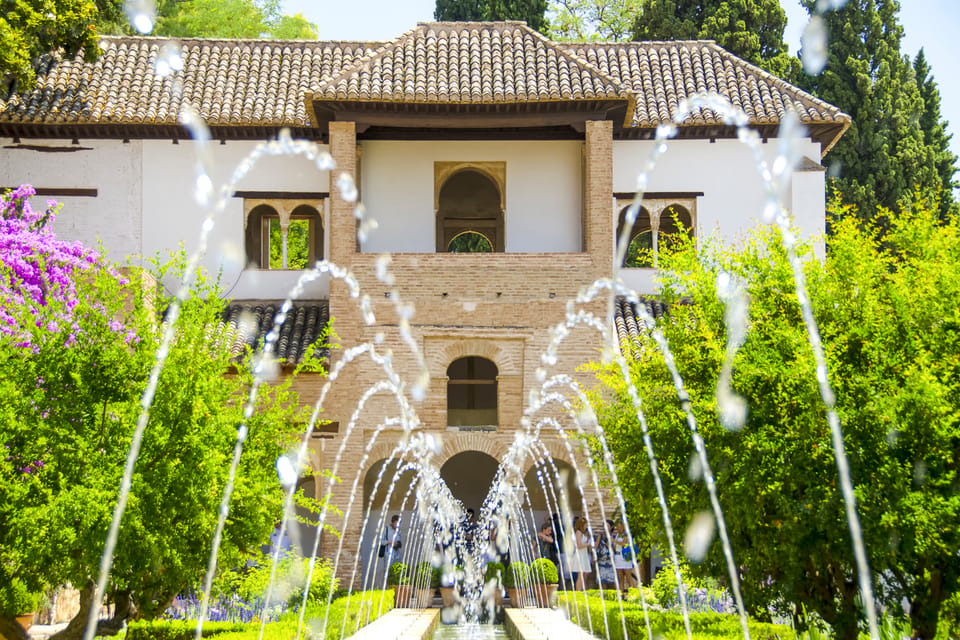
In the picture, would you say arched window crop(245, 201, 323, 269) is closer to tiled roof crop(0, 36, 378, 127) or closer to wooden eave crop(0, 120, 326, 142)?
wooden eave crop(0, 120, 326, 142)

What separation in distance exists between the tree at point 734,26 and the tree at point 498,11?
4213 mm

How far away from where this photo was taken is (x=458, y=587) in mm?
19109

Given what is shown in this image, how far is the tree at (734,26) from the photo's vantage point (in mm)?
32844

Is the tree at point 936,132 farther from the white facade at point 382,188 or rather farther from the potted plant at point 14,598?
the potted plant at point 14,598

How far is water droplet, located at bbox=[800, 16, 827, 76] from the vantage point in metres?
33.9

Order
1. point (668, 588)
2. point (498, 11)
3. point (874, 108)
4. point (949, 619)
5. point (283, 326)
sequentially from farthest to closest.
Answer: point (498, 11)
point (874, 108)
point (283, 326)
point (668, 588)
point (949, 619)

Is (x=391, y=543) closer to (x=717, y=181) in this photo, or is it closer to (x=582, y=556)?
(x=582, y=556)

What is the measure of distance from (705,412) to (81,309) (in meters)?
5.99

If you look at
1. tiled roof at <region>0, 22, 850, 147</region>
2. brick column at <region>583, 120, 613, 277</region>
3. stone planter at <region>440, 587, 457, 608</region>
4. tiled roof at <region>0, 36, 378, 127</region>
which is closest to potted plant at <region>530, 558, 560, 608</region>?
stone planter at <region>440, 587, 457, 608</region>

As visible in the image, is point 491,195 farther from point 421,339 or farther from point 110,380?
point 110,380

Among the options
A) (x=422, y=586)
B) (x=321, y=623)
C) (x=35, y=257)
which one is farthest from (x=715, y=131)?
(x=321, y=623)

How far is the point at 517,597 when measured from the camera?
59.0 ft

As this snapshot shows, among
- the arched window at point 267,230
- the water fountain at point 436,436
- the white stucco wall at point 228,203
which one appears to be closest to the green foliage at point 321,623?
the water fountain at point 436,436

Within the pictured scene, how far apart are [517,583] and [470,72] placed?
9.29 m
